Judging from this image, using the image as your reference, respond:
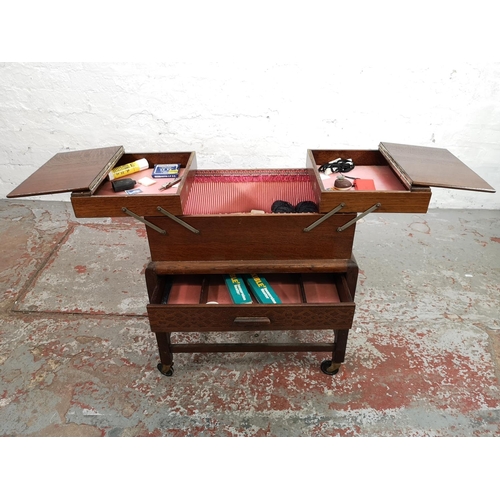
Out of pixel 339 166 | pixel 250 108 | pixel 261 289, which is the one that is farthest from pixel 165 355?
pixel 250 108

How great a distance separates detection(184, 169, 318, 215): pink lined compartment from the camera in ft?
5.89

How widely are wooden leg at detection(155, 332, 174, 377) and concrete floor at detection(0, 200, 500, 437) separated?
43 mm

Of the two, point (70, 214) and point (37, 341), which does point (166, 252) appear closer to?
point (37, 341)

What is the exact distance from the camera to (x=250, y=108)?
9.77ft

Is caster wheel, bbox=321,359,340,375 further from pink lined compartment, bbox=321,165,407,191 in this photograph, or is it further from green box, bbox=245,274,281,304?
pink lined compartment, bbox=321,165,407,191

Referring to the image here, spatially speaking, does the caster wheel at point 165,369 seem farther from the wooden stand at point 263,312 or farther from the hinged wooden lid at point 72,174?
the hinged wooden lid at point 72,174

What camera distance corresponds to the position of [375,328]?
2100mm

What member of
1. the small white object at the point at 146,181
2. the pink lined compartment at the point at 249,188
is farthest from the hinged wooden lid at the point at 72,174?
the pink lined compartment at the point at 249,188

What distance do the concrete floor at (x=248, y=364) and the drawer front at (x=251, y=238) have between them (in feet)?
1.99

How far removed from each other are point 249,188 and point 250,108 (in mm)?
1399

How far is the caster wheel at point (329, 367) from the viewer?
5.90 ft

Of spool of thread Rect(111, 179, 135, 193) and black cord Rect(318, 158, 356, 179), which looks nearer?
spool of thread Rect(111, 179, 135, 193)

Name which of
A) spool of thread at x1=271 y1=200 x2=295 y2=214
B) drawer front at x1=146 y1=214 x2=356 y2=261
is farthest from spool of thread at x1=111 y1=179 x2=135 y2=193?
spool of thread at x1=271 y1=200 x2=295 y2=214

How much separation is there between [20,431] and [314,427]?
1.25 metres
